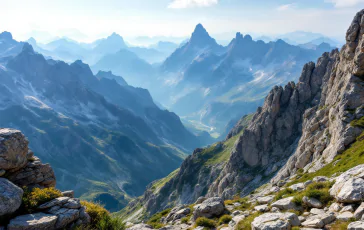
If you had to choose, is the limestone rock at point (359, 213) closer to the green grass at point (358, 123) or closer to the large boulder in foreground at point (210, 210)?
the large boulder in foreground at point (210, 210)

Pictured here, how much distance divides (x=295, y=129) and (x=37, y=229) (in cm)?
10475

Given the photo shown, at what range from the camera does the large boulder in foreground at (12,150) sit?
24969 millimetres

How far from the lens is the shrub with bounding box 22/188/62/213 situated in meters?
23.3

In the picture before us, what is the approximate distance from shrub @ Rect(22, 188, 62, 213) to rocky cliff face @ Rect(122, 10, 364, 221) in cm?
4618

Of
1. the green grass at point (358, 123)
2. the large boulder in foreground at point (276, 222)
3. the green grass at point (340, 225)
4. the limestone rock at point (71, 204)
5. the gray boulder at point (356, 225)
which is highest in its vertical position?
the green grass at point (358, 123)

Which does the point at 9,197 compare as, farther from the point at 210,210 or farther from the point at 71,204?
the point at 210,210

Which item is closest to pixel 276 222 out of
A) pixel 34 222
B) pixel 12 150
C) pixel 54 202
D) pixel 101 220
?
pixel 101 220

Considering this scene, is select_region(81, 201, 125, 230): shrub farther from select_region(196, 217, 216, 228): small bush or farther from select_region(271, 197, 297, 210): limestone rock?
select_region(271, 197, 297, 210): limestone rock

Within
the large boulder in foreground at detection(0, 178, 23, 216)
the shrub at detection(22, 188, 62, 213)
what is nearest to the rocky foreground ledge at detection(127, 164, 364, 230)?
the shrub at detection(22, 188, 62, 213)

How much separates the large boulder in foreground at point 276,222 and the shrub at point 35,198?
17.7 m

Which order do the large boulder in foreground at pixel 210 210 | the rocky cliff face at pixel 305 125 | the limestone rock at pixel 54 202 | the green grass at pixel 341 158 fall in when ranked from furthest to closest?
the rocky cliff face at pixel 305 125 → the green grass at pixel 341 158 → the large boulder in foreground at pixel 210 210 → the limestone rock at pixel 54 202

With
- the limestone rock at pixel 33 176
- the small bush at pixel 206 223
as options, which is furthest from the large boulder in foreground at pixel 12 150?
the small bush at pixel 206 223

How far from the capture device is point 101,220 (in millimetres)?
24766

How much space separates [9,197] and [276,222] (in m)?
20.1
